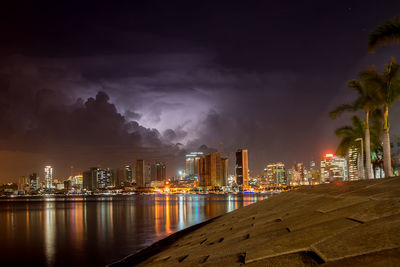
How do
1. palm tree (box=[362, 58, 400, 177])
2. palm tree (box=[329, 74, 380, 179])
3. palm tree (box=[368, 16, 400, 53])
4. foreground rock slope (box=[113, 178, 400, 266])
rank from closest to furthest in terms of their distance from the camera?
foreground rock slope (box=[113, 178, 400, 266]), palm tree (box=[368, 16, 400, 53]), palm tree (box=[362, 58, 400, 177]), palm tree (box=[329, 74, 380, 179])

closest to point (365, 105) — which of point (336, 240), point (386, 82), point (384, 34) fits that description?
point (386, 82)

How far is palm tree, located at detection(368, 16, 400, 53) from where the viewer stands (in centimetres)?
1430

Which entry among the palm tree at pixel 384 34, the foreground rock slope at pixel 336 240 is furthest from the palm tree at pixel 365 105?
the foreground rock slope at pixel 336 240

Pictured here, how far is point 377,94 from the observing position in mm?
19750

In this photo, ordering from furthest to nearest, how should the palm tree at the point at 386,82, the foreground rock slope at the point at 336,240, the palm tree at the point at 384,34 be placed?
the palm tree at the point at 386,82
the palm tree at the point at 384,34
the foreground rock slope at the point at 336,240

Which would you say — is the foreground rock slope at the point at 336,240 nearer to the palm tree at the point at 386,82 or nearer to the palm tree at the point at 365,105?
the palm tree at the point at 386,82

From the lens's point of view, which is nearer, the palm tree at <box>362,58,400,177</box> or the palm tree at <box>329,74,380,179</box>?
the palm tree at <box>362,58,400,177</box>

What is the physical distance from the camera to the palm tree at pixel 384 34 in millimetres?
14297

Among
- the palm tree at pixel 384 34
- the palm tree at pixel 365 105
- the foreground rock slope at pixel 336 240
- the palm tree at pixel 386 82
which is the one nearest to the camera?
the foreground rock slope at pixel 336 240

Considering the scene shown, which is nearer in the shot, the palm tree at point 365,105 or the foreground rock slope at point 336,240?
the foreground rock slope at point 336,240

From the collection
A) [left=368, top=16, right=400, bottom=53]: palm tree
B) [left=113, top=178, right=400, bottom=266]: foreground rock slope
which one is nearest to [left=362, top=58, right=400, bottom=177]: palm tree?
[left=368, top=16, right=400, bottom=53]: palm tree

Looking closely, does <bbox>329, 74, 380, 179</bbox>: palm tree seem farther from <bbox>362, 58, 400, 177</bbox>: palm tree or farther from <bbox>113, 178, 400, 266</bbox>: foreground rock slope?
<bbox>113, 178, 400, 266</bbox>: foreground rock slope

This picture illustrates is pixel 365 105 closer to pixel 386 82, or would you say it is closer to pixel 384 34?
pixel 386 82

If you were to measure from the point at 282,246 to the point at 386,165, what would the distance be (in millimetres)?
14970
